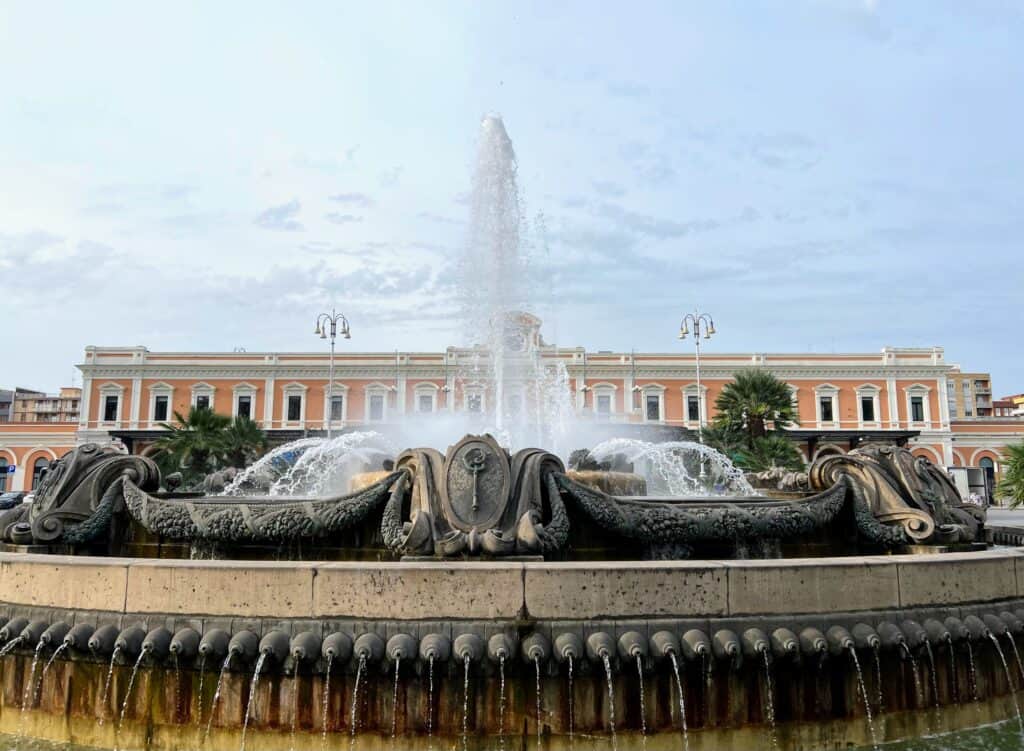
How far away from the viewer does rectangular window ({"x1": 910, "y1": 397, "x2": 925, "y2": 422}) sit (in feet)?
188

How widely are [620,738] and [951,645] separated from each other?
235 cm

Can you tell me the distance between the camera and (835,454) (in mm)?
7805

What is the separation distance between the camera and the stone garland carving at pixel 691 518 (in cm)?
634

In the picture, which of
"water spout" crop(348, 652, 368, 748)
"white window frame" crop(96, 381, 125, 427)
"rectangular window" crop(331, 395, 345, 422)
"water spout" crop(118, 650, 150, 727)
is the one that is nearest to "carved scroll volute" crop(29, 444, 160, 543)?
"water spout" crop(118, 650, 150, 727)

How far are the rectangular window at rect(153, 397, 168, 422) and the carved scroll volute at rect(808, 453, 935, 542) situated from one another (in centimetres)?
5689

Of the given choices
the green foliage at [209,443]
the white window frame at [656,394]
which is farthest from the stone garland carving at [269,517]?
the white window frame at [656,394]

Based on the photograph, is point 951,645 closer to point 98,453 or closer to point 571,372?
point 98,453

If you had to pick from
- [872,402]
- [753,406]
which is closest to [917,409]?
[872,402]

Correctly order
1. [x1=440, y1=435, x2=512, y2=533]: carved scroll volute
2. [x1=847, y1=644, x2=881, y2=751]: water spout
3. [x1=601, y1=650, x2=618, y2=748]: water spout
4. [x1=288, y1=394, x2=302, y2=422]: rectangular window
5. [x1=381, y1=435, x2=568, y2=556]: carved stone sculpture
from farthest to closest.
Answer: [x1=288, y1=394, x2=302, y2=422]: rectangular window
[x1=440, y1=435, x2=512, y2=533]: carved scroll volute
[x1=381, y1=435, x2=568, y2=556]: carved stone sculpture
[x1=847, y1=644, x2=881, y2=751]: water spout
[x1=601, y1=650, x2=618, y2=748]: water spout

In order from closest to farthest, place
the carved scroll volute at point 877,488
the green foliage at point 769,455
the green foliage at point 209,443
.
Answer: the carved scroll volute at point 877,488 → the green foliage at point 769,455 → the green foliage at point 209,443

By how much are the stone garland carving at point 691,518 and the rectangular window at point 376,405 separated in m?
51.0

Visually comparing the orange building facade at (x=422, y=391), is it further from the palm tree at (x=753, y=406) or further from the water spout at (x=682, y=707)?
the water spout at (x=682, y=707)

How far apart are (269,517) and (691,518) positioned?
349cm

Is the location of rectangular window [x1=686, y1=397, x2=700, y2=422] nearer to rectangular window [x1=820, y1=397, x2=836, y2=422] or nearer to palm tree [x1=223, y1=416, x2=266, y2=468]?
rectangular window [x1=820, y1=397, x2=836, y2=422]
